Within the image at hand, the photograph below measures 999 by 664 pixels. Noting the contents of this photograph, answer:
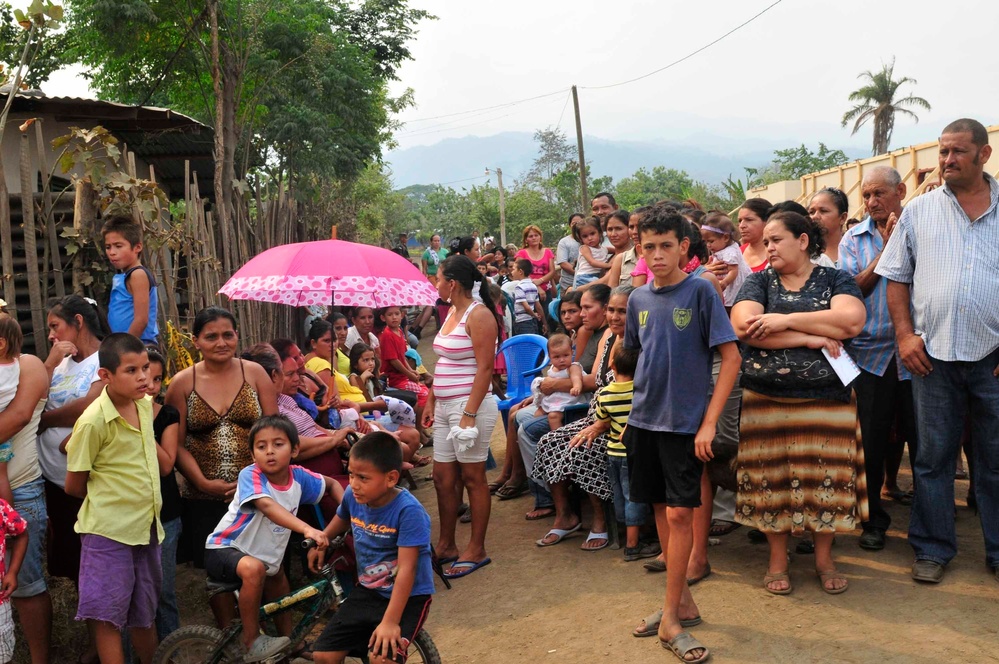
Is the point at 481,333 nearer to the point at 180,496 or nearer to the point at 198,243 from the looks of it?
the point at 180,496

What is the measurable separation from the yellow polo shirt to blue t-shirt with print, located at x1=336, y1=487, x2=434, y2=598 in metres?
1.11

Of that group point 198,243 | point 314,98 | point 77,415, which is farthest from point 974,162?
point 314,98

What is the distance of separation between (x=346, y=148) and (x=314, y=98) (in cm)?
171

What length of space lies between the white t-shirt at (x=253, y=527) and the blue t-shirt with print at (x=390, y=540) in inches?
30.7

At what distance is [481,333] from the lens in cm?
554

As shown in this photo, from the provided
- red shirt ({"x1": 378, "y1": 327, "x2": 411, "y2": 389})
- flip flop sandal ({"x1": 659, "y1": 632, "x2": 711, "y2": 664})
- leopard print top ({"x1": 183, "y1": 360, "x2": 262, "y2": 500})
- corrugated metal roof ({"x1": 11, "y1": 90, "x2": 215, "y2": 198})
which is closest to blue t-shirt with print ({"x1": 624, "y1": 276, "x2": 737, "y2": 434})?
flip flop sandal ({"x1": 659, "y1": 632, "x2": 711, "y2": 664})

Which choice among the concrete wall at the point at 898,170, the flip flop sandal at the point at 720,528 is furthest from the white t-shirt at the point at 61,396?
the concrete wall at the point at 898,170

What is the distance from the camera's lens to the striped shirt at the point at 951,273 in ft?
14.2

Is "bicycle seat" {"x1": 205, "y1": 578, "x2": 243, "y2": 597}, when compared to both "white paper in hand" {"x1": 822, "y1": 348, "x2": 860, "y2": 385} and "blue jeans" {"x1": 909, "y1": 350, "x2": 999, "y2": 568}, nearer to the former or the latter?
"white paper in hand" {"x1": 822, "y1": 348, "x2": 860, "y2": 385}

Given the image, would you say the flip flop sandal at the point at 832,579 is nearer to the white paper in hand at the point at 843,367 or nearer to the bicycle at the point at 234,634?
→ the white paper in hand at the point at 843,367

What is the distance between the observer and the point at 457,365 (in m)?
5.66

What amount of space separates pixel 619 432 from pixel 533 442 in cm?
121

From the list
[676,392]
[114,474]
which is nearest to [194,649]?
[114,474]

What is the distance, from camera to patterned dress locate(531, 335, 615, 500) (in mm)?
5727
